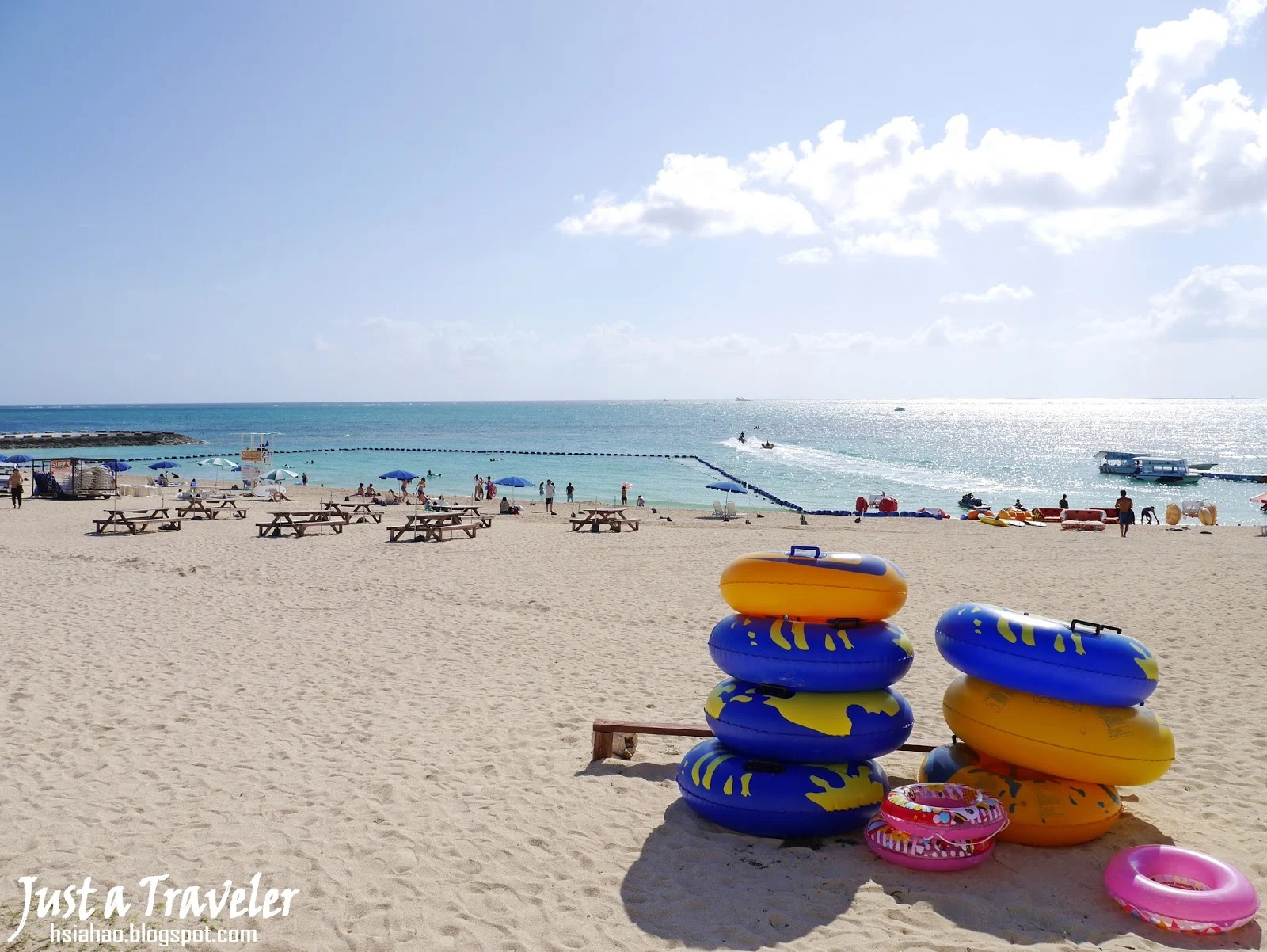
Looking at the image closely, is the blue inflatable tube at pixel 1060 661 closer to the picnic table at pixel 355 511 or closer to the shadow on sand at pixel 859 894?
the shadow on sand at pixel 859 894

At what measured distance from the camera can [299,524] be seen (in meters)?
20.5

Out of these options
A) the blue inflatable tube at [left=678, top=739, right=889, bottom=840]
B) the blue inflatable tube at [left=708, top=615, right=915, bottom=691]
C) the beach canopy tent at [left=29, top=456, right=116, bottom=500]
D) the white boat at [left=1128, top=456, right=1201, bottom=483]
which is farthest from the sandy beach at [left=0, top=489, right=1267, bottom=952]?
the white boat at [left=1128, top=456, right=1201, bottom=483]

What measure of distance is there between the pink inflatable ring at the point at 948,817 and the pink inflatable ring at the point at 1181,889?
1.95 feet

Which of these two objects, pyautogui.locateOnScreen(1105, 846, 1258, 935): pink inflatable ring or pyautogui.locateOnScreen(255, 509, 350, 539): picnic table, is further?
pyautogui.locateOnScreen(255, 509, 350, 539): picnic table

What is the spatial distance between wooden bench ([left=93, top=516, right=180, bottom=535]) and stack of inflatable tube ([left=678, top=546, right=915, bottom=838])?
66.5 ft

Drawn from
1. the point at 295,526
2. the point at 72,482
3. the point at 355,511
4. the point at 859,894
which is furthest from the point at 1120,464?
the point at 859,894

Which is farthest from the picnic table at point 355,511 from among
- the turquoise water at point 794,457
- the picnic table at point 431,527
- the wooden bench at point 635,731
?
the wooden bench at point 635,731

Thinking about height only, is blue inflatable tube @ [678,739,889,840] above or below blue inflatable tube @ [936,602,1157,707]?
below

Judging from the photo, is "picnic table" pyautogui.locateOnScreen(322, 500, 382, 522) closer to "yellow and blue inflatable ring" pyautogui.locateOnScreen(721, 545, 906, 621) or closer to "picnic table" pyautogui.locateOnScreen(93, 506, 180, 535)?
"picnic table" pyautogui.locateOnScreen(93, 506, 180, 535)

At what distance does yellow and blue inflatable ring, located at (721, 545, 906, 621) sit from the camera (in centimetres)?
488

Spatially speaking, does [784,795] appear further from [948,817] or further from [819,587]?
[819,587]

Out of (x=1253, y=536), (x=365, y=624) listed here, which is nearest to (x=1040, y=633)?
(x=365, y=624)

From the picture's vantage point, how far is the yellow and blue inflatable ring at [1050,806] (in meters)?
4.57

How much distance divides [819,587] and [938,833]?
144 centimetres
